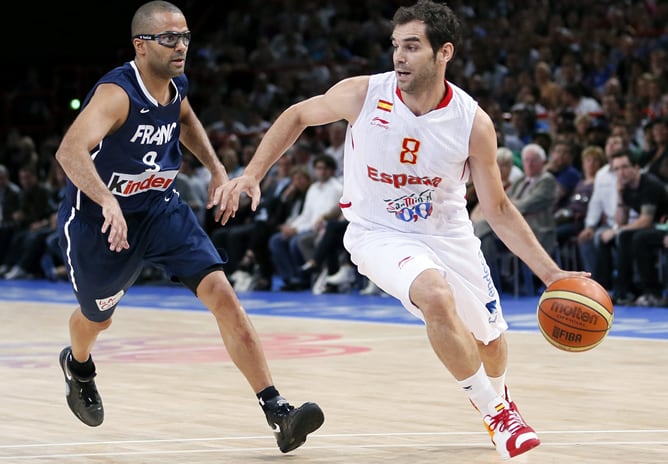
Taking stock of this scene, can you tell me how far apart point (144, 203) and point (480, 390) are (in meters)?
1.76

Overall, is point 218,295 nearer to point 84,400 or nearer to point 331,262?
point 84,400

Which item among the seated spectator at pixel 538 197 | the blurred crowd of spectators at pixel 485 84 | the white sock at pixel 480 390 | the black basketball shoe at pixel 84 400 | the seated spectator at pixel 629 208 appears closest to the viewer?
the white sock at pixel 480 390

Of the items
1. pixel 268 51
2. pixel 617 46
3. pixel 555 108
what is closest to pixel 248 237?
pixel 555 108

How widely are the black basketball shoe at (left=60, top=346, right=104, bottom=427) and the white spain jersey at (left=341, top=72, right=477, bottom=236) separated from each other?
1522 mm

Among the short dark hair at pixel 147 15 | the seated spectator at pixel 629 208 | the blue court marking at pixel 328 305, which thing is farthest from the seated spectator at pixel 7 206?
the short dark hair at pixel 147 15

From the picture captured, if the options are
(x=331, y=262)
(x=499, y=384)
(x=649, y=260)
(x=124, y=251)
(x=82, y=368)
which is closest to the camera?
(x=499, y=384)

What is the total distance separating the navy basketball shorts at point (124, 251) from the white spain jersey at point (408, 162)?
2.52 ft

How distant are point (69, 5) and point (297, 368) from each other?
50.8ft

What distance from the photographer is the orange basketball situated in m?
5.18

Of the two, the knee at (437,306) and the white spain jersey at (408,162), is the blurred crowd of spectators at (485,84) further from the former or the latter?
the knee at (437,306)

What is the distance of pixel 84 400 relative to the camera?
5.80m

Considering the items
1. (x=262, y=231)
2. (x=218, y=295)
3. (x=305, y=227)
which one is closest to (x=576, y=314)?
(x=218, y=295)

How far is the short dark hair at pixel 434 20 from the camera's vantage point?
5.17 m

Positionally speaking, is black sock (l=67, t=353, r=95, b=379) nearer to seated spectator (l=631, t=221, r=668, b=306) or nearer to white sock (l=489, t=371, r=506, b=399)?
white sock (l=489, t=371, r=506, b=399)
